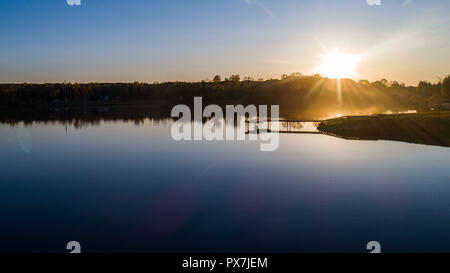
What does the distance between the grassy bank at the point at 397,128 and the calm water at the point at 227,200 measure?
5914 mm

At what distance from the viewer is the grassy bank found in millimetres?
29875

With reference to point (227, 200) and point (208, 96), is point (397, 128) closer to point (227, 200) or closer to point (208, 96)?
point (227, 200)

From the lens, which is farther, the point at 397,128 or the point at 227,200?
the point at 397,128

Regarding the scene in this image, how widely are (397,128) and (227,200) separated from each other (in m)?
24.6

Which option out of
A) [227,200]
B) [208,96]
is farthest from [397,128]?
[208,96]

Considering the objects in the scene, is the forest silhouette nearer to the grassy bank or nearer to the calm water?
the grassy bank

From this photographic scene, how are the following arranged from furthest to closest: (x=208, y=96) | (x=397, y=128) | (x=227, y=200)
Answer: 1. (x=208, y=96)
2. (x=397, y=128)
3. (x=227, y=200)

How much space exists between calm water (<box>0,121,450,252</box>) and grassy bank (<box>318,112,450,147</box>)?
19.4 feet

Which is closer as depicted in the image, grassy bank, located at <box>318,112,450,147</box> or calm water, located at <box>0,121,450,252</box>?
calm water, located at <box>0,121,450,252</box>

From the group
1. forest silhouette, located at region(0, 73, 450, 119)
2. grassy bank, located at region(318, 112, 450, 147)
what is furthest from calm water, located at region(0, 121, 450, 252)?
forest silhouette, located at region(0, 73, 450, 119)

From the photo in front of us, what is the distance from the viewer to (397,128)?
3303 centimetres
